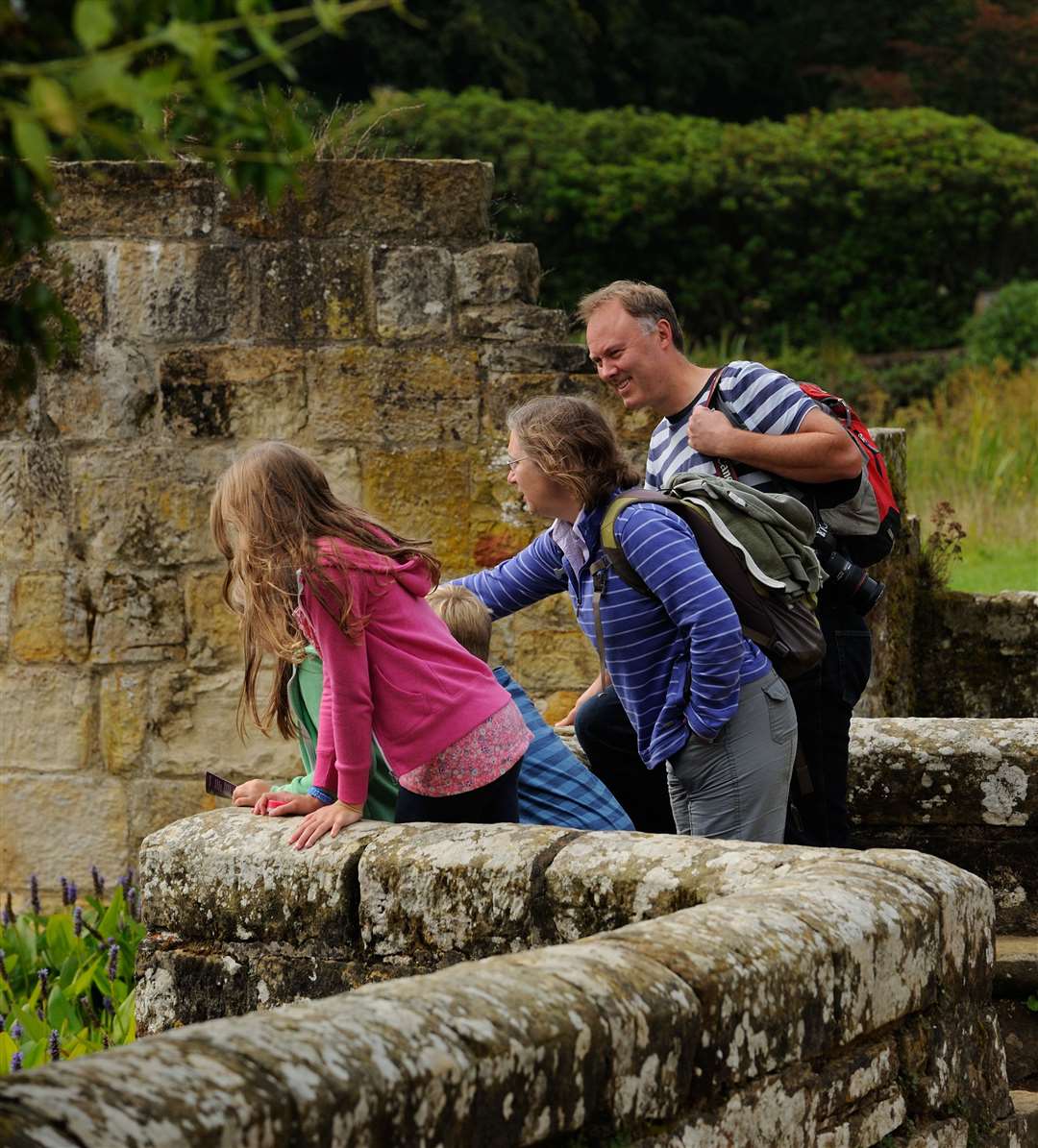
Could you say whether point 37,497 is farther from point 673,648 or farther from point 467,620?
point 673,648

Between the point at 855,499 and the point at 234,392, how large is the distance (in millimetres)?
2345

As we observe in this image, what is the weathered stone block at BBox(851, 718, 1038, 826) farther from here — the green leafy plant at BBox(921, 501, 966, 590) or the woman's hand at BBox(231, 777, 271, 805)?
the green leafy plant at BBox(921, 501, 966, 590)

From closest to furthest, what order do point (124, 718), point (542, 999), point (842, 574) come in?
point (542, 999) → point (842, 574) → point (124, 718)

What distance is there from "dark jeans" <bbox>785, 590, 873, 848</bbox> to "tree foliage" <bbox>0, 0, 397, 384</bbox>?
2422 millimetres

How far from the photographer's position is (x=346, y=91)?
19.2 meters

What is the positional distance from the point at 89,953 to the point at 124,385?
5.91 ft

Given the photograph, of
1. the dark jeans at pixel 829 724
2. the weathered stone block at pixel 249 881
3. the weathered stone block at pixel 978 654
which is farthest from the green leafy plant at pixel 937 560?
the weathered stone block at pixel 249 881

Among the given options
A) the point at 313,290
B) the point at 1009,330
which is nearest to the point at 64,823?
the point at 313,290

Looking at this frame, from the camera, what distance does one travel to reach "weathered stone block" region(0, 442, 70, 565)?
18.4ft

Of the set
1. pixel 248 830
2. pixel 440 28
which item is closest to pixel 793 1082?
pixel 248 830

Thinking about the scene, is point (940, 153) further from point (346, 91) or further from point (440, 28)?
point (346, 91)

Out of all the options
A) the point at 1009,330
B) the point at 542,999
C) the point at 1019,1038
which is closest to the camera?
the point at 542,999

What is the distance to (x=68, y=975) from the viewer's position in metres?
4.85

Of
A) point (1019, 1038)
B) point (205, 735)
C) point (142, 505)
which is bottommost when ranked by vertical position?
point (1019, 1038)
